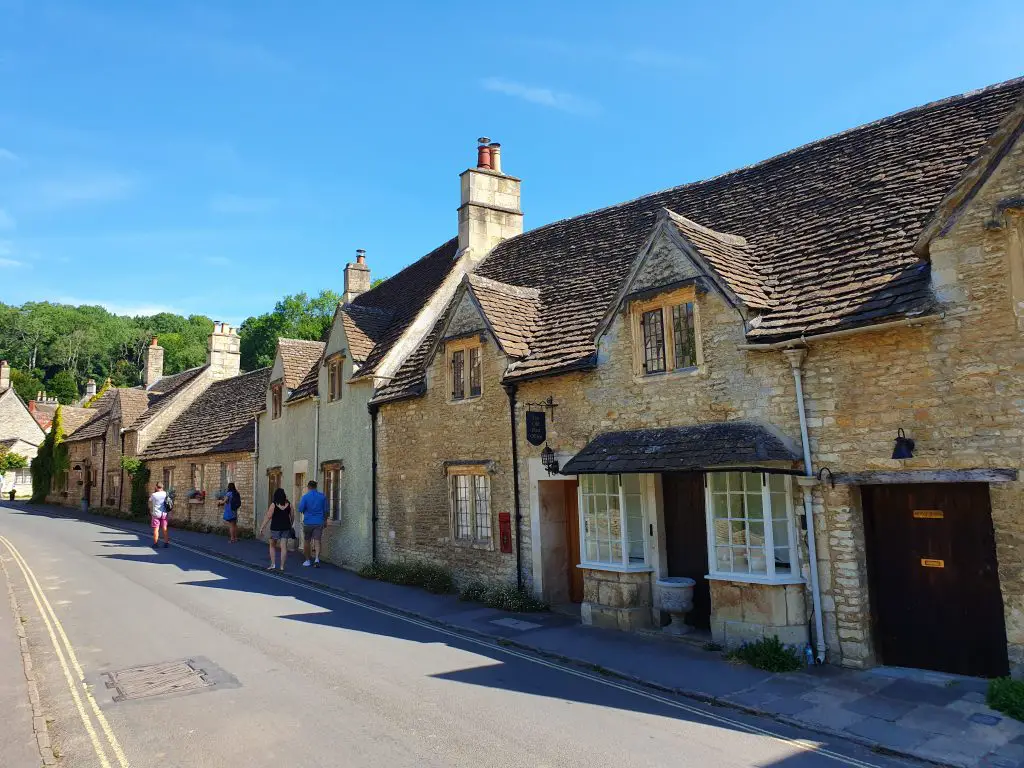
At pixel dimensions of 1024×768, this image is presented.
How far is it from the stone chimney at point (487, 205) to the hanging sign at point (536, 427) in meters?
8.68

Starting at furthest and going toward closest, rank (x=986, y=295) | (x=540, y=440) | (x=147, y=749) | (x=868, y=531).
A: (x=540, y=440), (x=868, y=531), (x=986, y=295), (x=147, y=749)

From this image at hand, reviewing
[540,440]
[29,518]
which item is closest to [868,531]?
[540,440]

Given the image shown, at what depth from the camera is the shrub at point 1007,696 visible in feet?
23.2

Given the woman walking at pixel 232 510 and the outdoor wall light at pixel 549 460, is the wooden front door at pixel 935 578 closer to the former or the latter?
the outdoor wall light at pixel 549 460

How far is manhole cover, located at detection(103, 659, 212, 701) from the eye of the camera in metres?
8.40

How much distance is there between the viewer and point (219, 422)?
3102 cm

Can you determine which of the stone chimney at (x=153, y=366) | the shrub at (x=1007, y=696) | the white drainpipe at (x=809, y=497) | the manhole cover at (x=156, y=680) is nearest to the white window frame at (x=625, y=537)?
the white drainpipe at (x=809, y=497)

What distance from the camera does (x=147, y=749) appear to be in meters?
6.72

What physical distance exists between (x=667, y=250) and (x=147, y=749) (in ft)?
30.6

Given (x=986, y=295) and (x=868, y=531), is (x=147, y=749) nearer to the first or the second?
(x=868, y=531)

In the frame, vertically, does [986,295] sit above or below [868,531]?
above

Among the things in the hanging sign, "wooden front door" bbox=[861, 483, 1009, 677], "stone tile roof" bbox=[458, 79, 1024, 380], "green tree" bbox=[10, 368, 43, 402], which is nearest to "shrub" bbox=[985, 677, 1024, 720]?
"wooden front door" bbox=[861, 483, 1009, 677]

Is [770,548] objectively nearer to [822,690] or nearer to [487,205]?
[822,690]

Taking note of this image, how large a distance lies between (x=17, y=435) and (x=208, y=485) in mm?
40210
